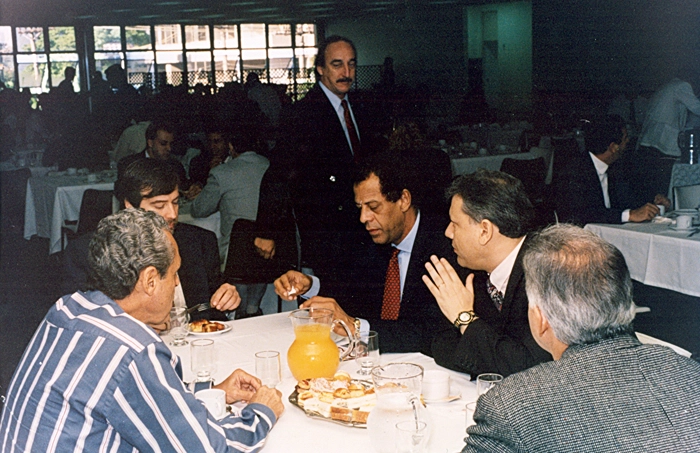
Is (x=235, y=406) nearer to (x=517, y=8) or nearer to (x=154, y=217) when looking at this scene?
(x=154, y=217)

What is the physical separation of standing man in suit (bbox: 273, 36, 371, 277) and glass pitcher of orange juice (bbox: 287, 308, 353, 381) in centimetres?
137

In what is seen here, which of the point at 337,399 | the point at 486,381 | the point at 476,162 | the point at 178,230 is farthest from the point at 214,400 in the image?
the point at 476,162

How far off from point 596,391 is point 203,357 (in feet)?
3.76

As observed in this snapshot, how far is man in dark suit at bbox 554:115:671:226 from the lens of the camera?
13.7 ft

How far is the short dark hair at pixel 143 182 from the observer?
8.67ft

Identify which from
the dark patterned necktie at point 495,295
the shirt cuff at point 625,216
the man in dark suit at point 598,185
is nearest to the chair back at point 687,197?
the man in dark suit at point 598,185

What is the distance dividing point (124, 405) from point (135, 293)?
321mm

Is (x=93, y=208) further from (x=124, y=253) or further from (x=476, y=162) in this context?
(x=476, y=162)

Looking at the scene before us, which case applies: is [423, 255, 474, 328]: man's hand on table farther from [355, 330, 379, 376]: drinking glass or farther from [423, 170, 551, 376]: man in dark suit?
[355, 330, 379, 376]: drinking glass

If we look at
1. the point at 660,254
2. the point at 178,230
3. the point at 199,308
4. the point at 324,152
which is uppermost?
the point at 324,152

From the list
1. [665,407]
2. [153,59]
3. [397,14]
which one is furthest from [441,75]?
[665,407]

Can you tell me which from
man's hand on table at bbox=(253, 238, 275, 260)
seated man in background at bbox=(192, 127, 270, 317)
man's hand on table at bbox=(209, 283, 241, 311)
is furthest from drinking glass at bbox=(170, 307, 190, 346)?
seated man in background at bbox=(192, 127, 270, 317)

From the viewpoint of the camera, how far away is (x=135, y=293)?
5.17ft

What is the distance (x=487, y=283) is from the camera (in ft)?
7.25
